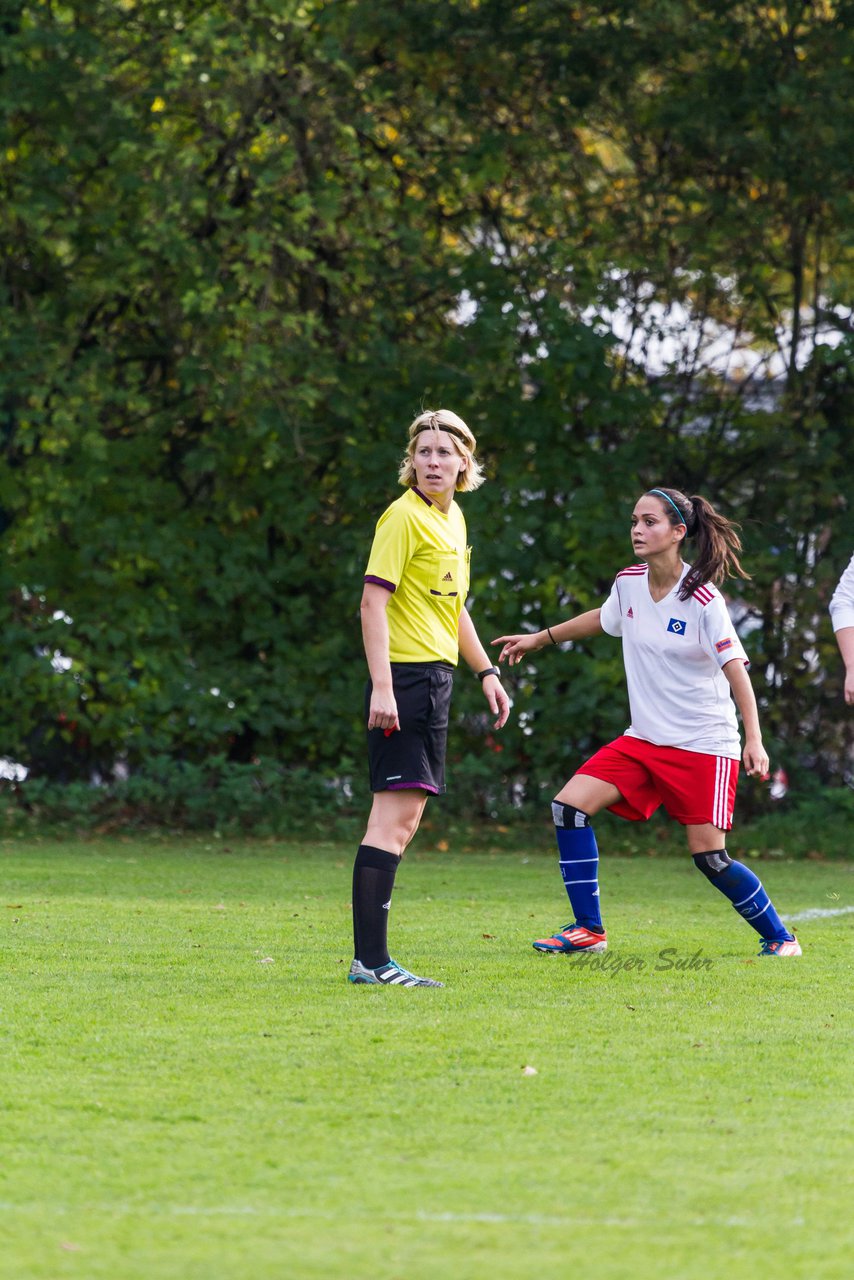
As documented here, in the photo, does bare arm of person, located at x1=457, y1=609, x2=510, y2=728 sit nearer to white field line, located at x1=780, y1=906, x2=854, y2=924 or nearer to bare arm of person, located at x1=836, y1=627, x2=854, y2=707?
bare arm of person, located at x1=836, y1=627, x2=854, y2=707

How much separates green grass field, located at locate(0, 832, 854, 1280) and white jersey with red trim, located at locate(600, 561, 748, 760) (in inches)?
36.2

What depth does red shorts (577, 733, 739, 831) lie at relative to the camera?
23.1ft

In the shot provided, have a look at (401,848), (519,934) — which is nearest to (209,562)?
(519,934)

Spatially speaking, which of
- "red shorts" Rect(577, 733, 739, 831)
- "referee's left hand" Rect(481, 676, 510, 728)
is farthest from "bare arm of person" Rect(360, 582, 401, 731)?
"red shorts" Rect(577, 733, 739, 831)

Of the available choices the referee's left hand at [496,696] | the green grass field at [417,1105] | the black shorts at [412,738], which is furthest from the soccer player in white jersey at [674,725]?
the black shorts at [412,738]

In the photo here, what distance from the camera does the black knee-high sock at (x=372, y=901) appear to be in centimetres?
623

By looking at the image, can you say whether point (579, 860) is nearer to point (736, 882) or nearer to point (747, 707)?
point (736, 882)

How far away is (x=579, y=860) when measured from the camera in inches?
283

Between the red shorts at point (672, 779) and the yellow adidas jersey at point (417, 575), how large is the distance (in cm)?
110

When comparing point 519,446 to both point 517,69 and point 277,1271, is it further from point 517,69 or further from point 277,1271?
point 277,1271

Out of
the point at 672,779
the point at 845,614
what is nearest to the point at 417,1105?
the point at 672,779

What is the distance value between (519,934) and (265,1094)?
351cm

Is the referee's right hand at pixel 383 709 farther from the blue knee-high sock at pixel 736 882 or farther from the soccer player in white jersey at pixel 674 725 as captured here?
the blue knee-high sock at pixel 736 882

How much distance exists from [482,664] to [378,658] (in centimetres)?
78
